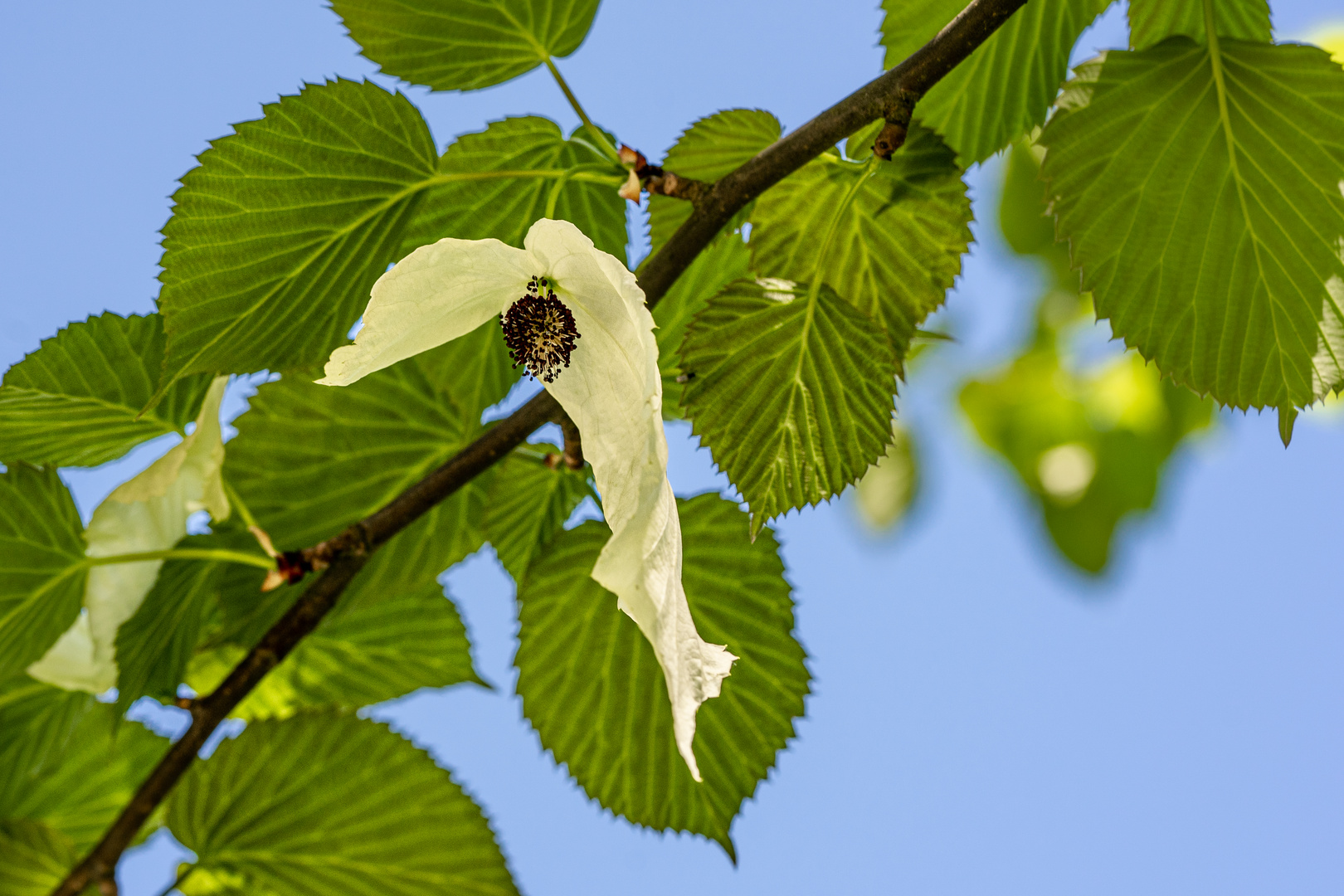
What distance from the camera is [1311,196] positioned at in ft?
0.97

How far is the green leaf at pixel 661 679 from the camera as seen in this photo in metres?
0.36

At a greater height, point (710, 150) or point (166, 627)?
point (710, 150)

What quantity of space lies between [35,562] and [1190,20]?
0.43m

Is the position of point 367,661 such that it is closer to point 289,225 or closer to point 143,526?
point 143,526

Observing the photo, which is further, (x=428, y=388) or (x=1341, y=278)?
(x=428, y=388)

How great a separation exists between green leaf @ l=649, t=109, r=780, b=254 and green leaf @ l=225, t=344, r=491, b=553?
0.36 ft

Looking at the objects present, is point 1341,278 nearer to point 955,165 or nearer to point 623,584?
point 955,165

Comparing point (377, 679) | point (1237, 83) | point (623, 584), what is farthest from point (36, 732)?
point (1237, 83)

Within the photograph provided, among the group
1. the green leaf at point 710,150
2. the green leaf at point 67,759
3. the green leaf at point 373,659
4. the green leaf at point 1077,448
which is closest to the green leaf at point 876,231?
the green leaf at point 710,150

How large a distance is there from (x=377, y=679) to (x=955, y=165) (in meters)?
0.33

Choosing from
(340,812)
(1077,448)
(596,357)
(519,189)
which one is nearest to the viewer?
(596,357)

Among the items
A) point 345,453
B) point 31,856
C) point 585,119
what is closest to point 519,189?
point 585,119

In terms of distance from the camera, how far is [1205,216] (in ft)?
1.00

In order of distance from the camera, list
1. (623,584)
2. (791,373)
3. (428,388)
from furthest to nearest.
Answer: (428,388), (791,373), (623,584)
